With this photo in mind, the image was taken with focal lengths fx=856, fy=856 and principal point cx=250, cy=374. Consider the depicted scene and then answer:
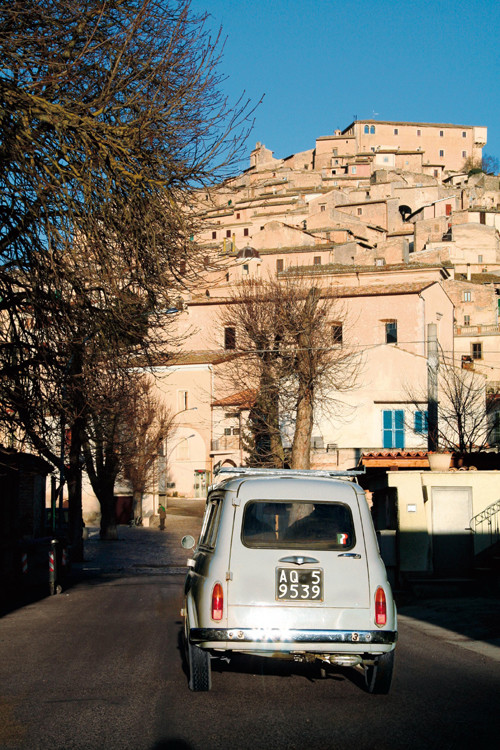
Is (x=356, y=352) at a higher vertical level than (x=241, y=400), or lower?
higher

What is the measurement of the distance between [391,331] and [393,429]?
35.5 ft

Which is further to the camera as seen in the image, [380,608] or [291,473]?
[291,473]

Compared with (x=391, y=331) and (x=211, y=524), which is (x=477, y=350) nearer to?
(x=391, y=331)

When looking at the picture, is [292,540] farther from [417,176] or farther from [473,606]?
[417,176]

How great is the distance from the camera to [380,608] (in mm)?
7883

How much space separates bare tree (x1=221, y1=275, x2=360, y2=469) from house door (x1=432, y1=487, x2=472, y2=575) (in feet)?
40.9

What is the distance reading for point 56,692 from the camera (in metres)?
8.01

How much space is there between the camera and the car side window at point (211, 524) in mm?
8594

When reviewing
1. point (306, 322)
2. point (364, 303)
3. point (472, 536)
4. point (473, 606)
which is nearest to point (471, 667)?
point (473, 606)

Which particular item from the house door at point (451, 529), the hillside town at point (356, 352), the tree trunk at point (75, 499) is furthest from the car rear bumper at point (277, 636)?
the tree trunk at point (75, 499)

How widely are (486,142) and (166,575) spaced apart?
457 feet

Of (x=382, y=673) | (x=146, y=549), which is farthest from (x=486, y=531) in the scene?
(x=146, y=549)

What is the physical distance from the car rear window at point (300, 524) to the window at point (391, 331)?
152 feet

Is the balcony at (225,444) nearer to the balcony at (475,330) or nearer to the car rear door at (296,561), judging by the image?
the balcony at (475,330)
